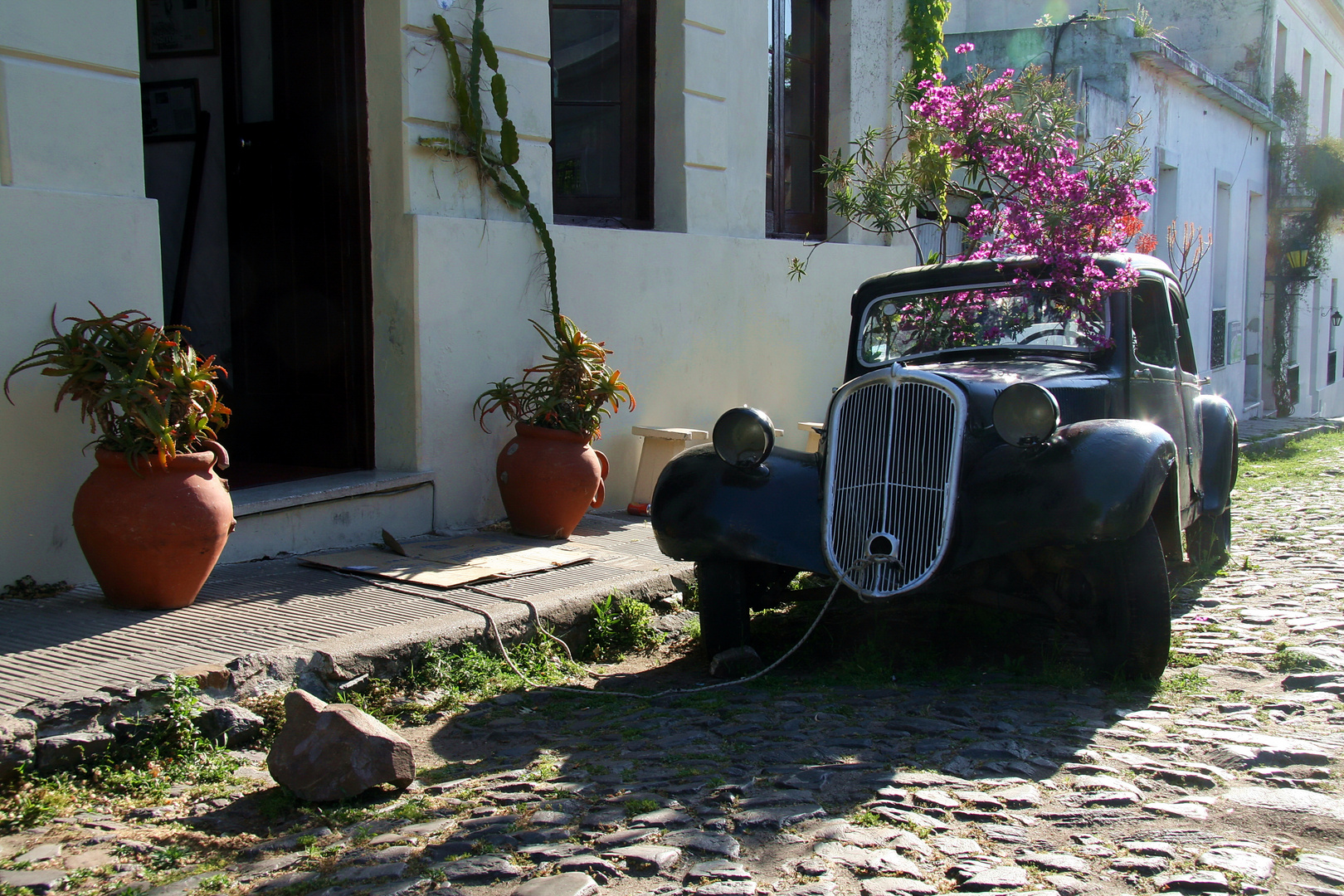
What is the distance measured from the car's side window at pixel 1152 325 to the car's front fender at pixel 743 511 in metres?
1.92

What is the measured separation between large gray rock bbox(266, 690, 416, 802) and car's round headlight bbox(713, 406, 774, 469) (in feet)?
6.21

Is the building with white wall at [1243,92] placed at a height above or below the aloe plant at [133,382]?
above

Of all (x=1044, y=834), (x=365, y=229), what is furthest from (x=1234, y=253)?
(x=1044, y=834)

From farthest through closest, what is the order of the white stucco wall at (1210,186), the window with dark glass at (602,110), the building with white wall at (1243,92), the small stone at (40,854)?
the building with white wall at (1243,92)
the white stucco wall at (1210,186)
the window with dark glass at (602,110)
the small stone at (40,854)

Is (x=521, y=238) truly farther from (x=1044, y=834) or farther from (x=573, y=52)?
(x=1044, y=834)

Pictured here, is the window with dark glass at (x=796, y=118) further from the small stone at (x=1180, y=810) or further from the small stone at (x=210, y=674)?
the small stone at (x=1180, y=810)

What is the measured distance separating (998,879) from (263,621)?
2.93 metres

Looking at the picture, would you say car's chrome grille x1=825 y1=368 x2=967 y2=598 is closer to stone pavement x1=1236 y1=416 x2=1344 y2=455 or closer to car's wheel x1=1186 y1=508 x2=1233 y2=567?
car's wheel x1=1186 y1=508 x2=1233 y2=567

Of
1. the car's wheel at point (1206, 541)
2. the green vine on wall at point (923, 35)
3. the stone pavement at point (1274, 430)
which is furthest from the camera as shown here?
the stone pavement at point (1274, 430)

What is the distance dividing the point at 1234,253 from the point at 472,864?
768 inches

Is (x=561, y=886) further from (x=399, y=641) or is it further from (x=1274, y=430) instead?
(x=1274, y=430)

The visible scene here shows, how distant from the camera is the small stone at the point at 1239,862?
260 cm

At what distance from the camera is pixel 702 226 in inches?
320

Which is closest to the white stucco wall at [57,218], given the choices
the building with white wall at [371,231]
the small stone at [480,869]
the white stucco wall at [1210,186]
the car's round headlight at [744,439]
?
the building with white wall at [371,231]
